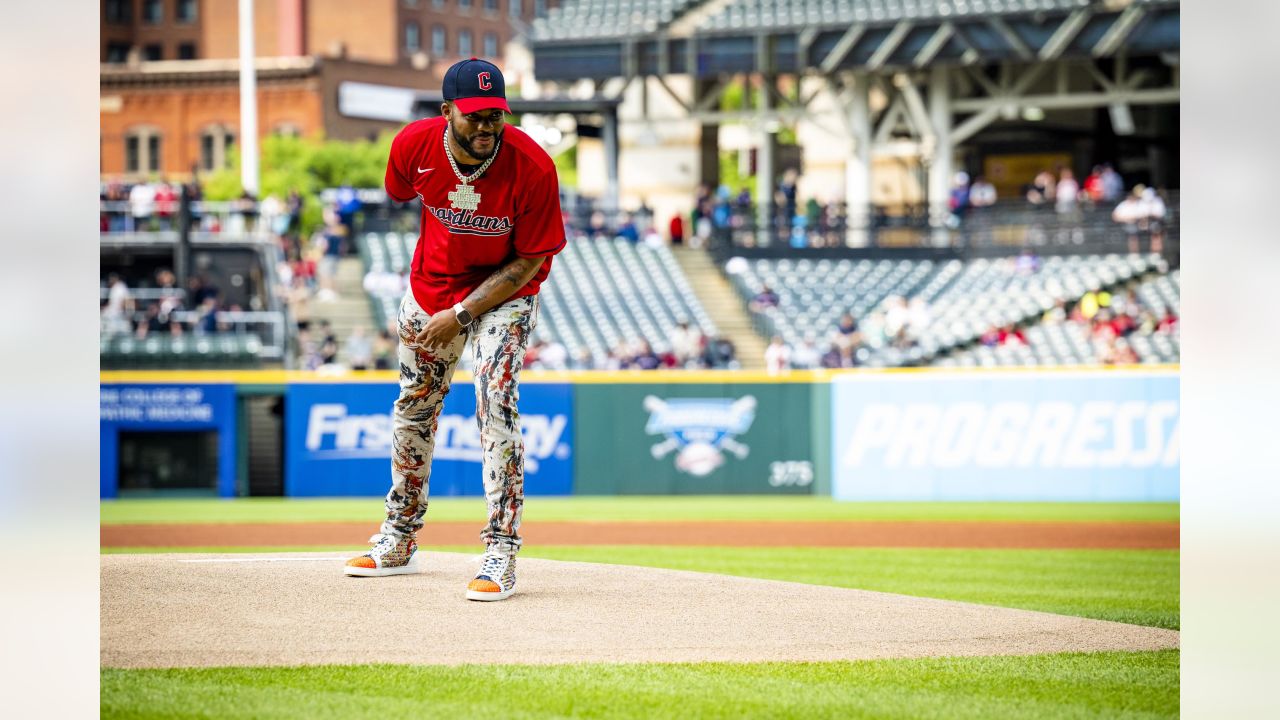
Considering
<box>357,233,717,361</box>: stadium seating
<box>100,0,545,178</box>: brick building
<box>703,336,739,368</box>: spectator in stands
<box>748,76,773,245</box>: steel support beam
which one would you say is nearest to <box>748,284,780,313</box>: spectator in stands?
<box>357,233,717,361</box>: stadium seating

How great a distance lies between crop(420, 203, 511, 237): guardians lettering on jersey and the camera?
585 centimetres

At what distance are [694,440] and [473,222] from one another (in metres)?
13.9

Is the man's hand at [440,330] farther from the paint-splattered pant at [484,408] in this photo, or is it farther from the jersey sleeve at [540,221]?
the jersey sleeve at [540,221]

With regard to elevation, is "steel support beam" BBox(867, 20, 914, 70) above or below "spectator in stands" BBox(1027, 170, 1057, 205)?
above

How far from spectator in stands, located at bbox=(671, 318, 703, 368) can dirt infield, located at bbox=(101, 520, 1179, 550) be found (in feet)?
23.7

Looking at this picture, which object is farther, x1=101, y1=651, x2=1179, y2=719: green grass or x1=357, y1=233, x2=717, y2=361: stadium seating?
x1=357, y1=233, x2=717, y2=361: stadium seating

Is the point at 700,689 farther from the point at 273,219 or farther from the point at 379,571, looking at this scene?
the point at 273,219

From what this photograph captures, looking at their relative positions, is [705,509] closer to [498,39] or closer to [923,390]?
[923,390]

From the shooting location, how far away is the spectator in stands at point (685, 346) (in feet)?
72.8

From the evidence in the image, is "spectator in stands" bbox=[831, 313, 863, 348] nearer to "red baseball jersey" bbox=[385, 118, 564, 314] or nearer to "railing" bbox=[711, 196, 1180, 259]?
"railing" bbox=[711, 196, 1180, 259]

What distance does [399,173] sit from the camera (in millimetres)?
5949

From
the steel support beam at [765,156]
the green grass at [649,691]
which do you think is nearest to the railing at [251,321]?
A: the steel support beam at [765,156]

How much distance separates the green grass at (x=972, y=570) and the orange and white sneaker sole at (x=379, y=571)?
763 millimetres

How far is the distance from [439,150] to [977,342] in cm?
1942
